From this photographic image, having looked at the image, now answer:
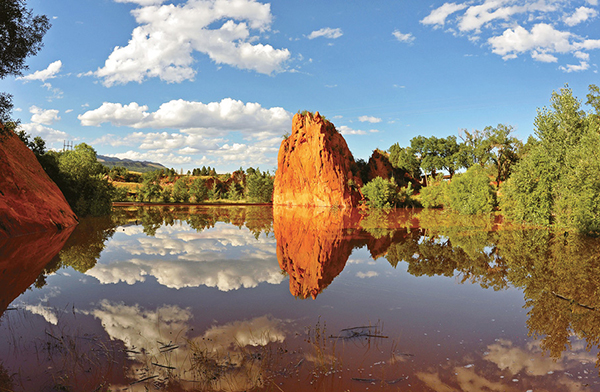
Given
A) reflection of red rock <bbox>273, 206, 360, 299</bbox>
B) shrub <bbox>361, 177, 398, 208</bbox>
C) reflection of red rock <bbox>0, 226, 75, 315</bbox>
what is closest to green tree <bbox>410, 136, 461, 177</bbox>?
shrub <bbox>361, 177, 398, 208</bbox>

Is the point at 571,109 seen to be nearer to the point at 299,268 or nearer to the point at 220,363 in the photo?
the point at 299,268

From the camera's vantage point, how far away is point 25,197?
21172mm

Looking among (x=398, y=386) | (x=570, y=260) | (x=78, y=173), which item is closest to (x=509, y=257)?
(x=570, y=260)

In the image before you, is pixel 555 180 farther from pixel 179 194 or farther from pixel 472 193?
pixel 179 194

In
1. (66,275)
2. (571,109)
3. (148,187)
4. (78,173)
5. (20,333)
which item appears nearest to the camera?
(20,333)

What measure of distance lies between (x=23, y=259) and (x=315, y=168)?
47.9 metres

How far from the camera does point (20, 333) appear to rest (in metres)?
6.98

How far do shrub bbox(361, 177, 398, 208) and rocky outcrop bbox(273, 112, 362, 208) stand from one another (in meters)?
3.88

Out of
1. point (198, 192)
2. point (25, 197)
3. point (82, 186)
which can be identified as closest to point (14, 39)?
point (25, 197)

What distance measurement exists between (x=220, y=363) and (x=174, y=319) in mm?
2677

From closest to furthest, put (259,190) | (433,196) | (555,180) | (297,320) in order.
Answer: (297,320) < (555,180) < (433,196) < (259,190)

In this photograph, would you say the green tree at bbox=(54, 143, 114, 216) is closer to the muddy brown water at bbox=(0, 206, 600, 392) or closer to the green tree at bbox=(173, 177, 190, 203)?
the muddy brown water at bbox=(0, 206, 600, 392)

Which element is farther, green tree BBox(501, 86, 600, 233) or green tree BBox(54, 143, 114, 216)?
green tree BBox(54, 143, 114, 216)

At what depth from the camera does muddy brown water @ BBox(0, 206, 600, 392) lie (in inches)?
214
